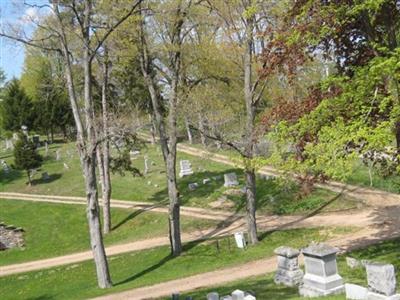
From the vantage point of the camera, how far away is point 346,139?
10.6 m

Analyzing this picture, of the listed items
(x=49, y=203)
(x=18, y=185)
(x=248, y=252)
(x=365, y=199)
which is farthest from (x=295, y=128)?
(x=18, y=185)

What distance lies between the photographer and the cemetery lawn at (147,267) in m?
18.2

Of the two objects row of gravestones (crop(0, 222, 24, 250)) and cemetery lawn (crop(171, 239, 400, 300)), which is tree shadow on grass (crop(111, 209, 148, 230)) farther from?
cemetery lawn (crop(171, 239, 400, 300))

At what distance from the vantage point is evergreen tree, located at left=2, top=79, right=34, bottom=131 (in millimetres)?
56719

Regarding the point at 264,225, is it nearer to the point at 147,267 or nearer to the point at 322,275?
the point at 147,267

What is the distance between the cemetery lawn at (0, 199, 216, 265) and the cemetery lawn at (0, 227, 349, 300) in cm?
317

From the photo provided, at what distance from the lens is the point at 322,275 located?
12016 mm

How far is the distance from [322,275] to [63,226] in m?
20.3

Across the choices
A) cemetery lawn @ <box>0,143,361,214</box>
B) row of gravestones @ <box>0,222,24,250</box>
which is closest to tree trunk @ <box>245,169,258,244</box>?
cemetery lawn @ <box>0,143,361,214</box>

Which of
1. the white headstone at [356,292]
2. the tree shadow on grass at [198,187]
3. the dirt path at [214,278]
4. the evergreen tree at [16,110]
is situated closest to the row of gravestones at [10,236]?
the tree shadow on grass at [198,187]

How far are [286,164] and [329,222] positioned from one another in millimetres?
11619

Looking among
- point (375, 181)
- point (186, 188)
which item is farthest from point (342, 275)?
point (186, 188)

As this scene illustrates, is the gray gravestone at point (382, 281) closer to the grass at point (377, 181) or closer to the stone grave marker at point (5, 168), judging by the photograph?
the grass at point (377, 181)

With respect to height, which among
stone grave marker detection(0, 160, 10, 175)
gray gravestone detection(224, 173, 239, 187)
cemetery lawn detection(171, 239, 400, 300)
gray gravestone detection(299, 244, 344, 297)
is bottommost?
cemetery lawn detection(171, 239, 400, 300)
